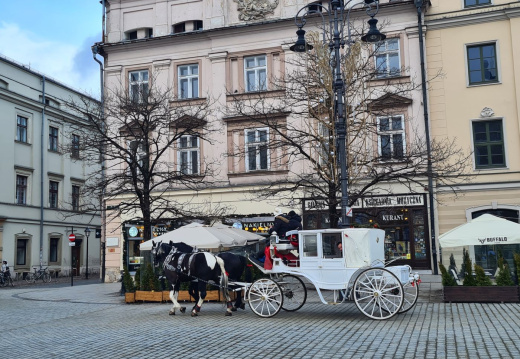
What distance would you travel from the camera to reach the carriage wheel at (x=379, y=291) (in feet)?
39.1

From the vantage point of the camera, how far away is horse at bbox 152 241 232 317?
13773 mm

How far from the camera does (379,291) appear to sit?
12.0 meters

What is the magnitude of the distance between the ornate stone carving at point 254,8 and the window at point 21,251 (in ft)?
73.6

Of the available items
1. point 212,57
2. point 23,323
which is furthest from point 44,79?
point 23,323

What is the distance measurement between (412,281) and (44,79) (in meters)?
37.2

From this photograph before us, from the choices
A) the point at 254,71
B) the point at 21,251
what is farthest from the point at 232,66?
the point at 21,251

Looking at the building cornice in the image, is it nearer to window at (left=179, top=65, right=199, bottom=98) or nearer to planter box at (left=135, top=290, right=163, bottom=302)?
window at (left=179, top=65, right=199, bottom=98)

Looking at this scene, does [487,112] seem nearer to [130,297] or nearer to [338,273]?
[338,273]

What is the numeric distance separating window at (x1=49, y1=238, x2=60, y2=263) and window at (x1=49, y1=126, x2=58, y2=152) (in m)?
6.92

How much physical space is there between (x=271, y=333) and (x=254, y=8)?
2121 cm

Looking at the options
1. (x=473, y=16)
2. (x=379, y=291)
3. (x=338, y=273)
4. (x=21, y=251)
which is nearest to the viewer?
(x=379, y=291)

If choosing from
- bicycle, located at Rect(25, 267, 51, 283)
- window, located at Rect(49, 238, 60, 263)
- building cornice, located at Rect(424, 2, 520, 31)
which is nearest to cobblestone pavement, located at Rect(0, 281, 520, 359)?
building cornice, located at Rect(424, 2, 520, 31)

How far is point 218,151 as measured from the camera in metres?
27.9

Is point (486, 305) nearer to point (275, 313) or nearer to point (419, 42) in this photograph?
point (275, 313)
